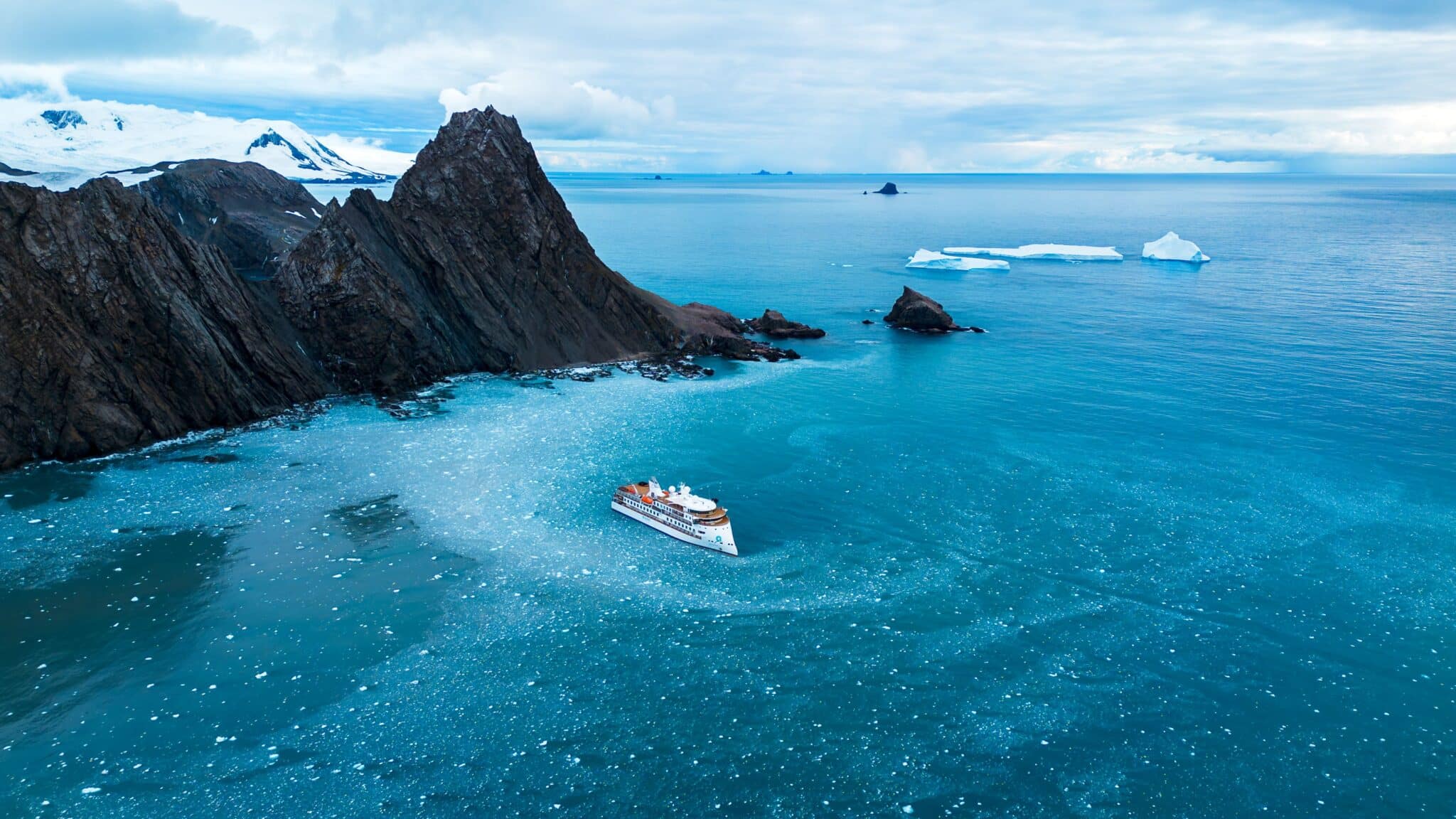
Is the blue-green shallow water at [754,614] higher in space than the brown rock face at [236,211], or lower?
lower

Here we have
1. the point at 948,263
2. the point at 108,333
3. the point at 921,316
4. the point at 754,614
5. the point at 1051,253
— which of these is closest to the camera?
the point at 754,614

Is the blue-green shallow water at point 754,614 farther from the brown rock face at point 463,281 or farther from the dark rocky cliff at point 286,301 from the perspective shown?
the brown rock face at point 463,281

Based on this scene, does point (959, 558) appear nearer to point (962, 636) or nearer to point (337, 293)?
point (962, 636)

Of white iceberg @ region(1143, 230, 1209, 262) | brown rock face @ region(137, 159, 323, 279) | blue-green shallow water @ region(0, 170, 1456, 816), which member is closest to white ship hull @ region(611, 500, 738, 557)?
blue-green shallow water @ region(0, 170, 1456, 816)

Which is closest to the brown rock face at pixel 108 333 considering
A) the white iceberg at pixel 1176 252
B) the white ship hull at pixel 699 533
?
the white ship hull at pixel 699 533

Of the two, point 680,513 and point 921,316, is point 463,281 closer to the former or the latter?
point 680,513

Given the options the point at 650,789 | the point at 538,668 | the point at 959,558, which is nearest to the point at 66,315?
the point at 538,668

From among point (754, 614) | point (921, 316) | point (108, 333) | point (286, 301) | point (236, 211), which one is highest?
point (236, 211)

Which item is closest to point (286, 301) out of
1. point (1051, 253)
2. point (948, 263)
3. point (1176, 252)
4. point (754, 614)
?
point (754, 614)
